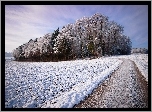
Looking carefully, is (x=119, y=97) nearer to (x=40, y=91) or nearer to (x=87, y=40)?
Result: (x=40, y=91)

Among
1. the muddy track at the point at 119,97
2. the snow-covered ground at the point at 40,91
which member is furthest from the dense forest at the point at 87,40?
the muddy track at the point at 119,97

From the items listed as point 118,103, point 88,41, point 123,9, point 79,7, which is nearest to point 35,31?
point 79,7

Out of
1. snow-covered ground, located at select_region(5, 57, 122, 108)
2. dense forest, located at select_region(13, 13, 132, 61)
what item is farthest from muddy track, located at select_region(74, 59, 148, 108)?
dense forest, located at select_region(13, 13, 132, 61)

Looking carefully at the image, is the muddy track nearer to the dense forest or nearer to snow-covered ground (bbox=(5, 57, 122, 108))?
snow-covered ground (bbox=(5, 57, 122, 108))

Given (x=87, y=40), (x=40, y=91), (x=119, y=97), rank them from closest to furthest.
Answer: (x=119, y=97) < (x=40, y=91) < (x=87, y=40)

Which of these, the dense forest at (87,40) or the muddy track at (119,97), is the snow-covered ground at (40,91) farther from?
the dense forest at (87,40)

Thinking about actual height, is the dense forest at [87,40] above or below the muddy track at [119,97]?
above

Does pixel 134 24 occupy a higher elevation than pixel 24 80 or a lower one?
higher

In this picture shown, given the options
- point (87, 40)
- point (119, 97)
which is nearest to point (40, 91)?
point (119, 97)

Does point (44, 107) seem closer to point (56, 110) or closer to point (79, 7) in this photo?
point (56, 110)

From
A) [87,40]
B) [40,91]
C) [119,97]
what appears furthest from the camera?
[87,40]

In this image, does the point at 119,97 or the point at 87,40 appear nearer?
the point at 119,97

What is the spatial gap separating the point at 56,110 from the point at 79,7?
396 cm

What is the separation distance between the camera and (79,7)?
7.20 meters
